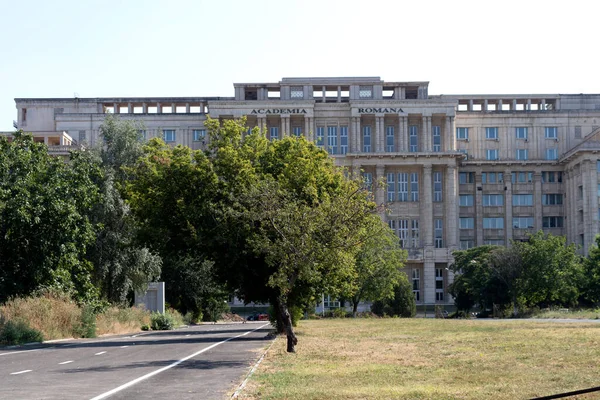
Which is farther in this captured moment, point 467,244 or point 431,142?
point 467,244

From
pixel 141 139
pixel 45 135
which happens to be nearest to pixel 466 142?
pixel 45 135

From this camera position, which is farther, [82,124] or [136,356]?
[82,124]

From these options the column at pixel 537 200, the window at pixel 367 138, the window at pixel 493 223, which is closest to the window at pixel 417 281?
the window at pixel 493 223

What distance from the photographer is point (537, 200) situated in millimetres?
129250

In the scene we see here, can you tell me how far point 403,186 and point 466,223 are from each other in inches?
498

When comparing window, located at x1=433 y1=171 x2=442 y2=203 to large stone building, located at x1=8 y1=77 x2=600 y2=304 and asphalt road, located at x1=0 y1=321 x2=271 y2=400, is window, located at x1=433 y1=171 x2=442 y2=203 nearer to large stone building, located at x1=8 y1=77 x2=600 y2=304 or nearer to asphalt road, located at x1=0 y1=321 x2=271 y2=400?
large stone building, located at x1=8 y1=77 x2=600 y2=304

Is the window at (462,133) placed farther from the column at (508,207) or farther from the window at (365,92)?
the window at (365,92)

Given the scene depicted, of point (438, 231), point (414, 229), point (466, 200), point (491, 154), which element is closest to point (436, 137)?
point (491, 154)

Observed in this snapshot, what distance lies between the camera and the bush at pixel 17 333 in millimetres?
34844

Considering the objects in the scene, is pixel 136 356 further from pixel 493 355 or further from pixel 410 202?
pixel 410 202

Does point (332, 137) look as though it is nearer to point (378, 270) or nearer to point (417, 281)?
point (417, 281)

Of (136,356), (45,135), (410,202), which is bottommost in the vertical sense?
(136,356)

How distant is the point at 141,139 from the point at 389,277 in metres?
30.1

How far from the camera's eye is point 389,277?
8812 cm
